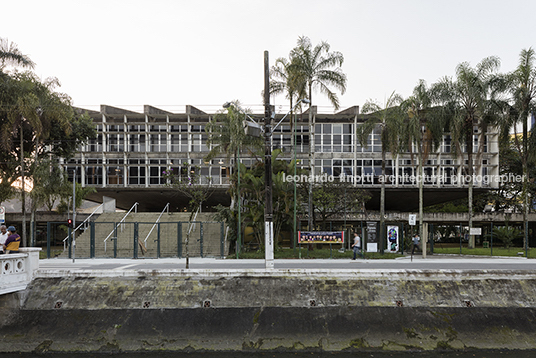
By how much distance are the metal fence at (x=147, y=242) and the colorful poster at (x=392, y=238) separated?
35.4ft

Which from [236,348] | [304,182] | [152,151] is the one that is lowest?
[236,348]

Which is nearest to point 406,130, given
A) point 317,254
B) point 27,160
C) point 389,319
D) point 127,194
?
point 317,254

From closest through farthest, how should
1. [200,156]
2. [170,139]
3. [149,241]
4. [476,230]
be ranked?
[476,230] < [149,241] < [200,156] < [170,139]

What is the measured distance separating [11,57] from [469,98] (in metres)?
33.0

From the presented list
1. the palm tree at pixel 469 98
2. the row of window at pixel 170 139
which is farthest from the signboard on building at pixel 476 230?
the row of window at pixel 170 139

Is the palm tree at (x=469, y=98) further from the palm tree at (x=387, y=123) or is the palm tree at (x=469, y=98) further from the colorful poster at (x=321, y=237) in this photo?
the colorful poster at (x=321, y=237)

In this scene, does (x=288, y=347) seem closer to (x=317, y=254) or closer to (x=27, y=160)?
(x=317, y=254)

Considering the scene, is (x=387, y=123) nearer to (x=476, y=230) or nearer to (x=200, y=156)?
(x=476, y=230)

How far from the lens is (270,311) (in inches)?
561

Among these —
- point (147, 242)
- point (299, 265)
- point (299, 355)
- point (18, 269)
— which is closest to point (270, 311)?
point (299, 355)

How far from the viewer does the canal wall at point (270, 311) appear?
1350cm

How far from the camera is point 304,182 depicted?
31.5 m

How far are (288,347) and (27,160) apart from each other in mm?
27702

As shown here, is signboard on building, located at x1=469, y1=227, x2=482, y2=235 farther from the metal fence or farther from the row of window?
the row of window
